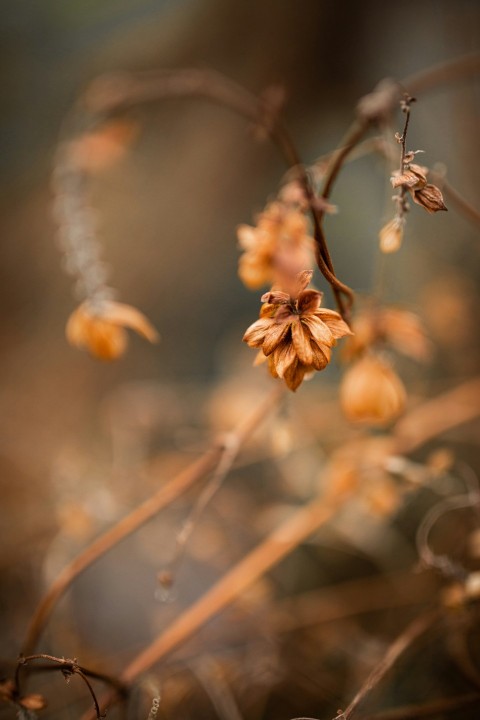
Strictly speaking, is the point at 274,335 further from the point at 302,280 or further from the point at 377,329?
the point at 377,329

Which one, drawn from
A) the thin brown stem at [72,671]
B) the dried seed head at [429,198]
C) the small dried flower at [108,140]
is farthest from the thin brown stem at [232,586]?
the small dried flower at [108,140]

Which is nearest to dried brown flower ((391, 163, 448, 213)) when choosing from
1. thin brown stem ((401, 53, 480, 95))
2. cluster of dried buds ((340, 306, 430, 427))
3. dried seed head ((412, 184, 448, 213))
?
dried seed head ((412, 184, 448, 213))

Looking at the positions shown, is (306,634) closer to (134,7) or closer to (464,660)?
(464,660)

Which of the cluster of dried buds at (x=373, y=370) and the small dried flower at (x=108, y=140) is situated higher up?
the small dried flower at (x=108, y=140)

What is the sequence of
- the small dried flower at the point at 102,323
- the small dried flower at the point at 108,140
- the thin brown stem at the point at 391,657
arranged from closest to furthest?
the thin brown stem at the point at 391,657, the small dried flower at the point at 102,323, the small dried flower at the point at 108,140

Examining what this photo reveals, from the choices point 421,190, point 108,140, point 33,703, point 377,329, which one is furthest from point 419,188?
point 108,140

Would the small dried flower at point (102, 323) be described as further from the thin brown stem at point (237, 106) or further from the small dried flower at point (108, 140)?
the small dried flower at point (108, 140)

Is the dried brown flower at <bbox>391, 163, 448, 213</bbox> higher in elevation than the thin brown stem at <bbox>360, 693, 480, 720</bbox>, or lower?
higher

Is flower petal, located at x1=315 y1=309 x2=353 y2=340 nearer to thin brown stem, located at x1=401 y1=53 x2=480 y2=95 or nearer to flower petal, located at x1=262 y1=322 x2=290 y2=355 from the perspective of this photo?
flower petal, located at x1=262 y1=322 x2=290 y2=355
